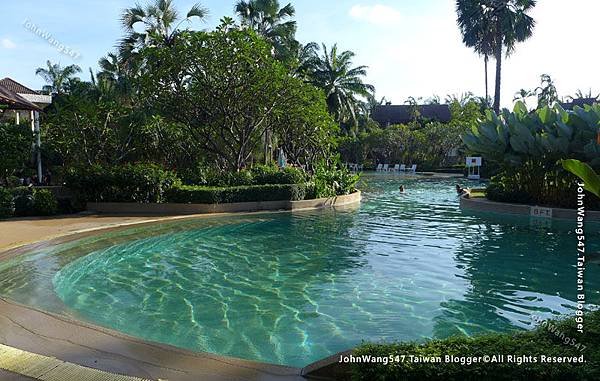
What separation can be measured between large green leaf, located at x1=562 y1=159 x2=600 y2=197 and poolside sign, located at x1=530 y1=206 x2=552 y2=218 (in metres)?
17.5

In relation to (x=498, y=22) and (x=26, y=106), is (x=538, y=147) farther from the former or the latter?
(x=498, y=22)

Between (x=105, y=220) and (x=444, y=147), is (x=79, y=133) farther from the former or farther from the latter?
(x=444, y=147)

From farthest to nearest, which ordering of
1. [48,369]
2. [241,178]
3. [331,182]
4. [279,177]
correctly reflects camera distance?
1. [331,182]
2. [279,177]
3. [241,178]
4. [48,369]

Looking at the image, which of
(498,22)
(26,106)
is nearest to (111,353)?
(26,106)

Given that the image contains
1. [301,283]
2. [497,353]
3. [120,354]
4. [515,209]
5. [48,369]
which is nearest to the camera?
[497,353]

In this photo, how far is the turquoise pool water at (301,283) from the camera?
7934mm

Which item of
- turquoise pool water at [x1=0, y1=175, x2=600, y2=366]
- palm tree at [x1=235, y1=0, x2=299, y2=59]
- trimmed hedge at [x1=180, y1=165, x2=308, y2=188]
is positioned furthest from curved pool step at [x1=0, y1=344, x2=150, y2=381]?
palm tree at [x1=235, y1=0, x2=299, y2=59]

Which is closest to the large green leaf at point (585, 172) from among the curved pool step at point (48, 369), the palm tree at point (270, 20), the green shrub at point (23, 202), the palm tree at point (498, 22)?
the curved pool step at point (48, 369)

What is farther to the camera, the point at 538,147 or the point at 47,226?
the point at 538,147

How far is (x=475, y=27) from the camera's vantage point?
5191 cm

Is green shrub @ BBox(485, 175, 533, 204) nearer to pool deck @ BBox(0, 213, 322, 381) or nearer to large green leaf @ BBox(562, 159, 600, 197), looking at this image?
large green leaf @ BBox(562, 159, 600, 197)

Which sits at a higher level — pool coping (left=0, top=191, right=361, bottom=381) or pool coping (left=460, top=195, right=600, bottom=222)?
pool coping (left=460, top=195, right=600, bottom=222)

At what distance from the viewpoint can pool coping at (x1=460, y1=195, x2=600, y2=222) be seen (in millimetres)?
19930

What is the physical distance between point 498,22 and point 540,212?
114 feet
